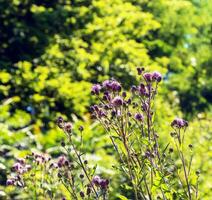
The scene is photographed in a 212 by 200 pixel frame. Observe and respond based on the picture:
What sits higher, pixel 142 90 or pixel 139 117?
pixel 142 90

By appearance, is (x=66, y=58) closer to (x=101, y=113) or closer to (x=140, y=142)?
(x=101, y=113)

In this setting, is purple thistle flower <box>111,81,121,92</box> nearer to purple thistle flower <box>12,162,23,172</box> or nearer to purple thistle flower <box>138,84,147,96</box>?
purple thistle flower <box>138,84,147,96</box>

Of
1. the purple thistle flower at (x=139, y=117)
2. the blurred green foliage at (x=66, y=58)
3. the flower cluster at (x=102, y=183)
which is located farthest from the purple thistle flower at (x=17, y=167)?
the blurred green foliage at (x=66, y=58)

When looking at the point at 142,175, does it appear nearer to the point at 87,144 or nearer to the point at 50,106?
the point at 87,144

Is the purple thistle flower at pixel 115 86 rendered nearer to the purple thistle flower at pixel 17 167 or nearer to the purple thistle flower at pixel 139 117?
the purple thistle flower at pixel 139 117

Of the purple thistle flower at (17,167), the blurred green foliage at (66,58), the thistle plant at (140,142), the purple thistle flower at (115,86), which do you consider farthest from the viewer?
the blurred green foliage at (66,58)

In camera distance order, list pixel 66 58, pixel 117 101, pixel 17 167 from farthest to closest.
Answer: pixel 66 58, pixel 17 167, pixel 117 101

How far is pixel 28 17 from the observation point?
949 centimetres

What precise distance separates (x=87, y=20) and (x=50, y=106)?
181 centimetres

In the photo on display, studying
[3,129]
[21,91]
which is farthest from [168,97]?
[3,129]

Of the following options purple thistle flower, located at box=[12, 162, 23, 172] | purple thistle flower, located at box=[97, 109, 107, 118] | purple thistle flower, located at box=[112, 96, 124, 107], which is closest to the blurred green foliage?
purple thistle flower, located at box=[12, 162, 23, 172]

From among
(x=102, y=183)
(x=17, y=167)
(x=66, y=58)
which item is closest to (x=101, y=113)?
(x=102, y=183)

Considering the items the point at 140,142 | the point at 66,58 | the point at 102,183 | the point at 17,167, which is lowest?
the point at 66,58

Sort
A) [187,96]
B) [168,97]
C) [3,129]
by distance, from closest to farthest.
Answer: [3,129]
[168,97]
[187,96]
